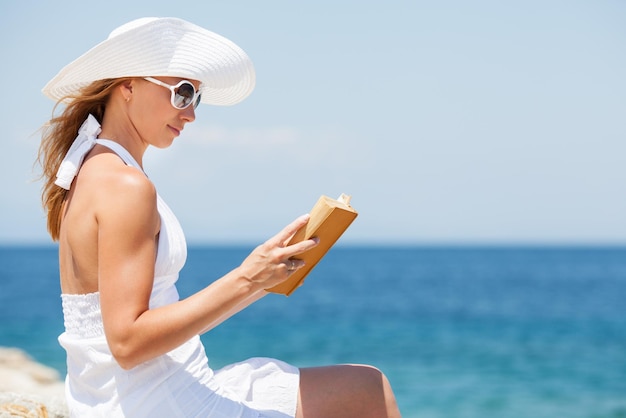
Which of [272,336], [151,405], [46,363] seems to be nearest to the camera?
[151,405]

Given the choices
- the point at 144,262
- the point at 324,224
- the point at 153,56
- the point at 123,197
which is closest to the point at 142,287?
the point at 144,262

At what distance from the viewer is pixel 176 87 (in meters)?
2.66

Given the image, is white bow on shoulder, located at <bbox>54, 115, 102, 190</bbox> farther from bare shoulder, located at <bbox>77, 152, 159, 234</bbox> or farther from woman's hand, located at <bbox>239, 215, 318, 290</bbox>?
woman's hand, located at <bbox>239, 215, 318, 290</bbox>

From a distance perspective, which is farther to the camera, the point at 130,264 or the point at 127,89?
the point at 127,89

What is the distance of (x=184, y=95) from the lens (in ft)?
8.84

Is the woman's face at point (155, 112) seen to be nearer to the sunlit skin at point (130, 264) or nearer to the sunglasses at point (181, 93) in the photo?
the sunglasses at point (181, 93)

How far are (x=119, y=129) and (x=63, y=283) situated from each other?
555 mm

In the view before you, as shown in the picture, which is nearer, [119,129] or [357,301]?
[119,129]

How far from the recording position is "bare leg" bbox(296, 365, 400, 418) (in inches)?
110

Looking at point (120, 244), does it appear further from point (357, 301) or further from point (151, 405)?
point (357, 301)

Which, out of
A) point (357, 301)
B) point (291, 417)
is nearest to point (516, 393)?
point (291, 417)

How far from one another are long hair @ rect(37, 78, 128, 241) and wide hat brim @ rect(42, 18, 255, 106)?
5 cm

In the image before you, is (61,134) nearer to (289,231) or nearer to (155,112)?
(155,112)

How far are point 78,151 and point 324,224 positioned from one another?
0.88 meters
